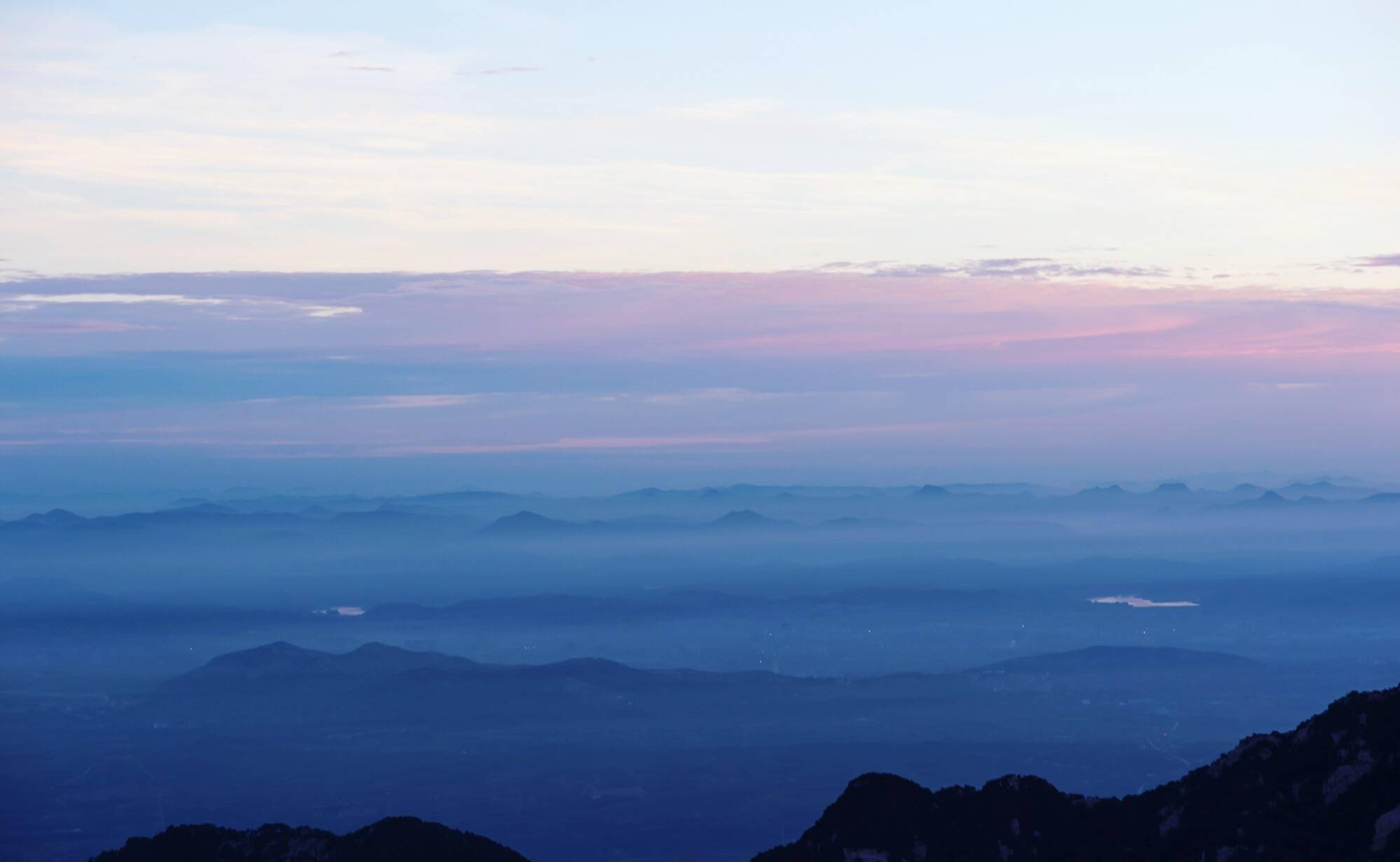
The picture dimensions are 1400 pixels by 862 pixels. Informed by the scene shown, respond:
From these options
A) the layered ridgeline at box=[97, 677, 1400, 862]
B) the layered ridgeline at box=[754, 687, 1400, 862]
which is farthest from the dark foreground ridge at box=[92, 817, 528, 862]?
the layered ridgeline at box=[754, 687, 1400, 862]

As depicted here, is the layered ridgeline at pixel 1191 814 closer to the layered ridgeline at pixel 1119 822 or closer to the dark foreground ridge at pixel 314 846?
the layered ridgeline at pixel 1119 822

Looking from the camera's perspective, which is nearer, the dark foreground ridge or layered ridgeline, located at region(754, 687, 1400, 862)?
layered ridgeline, located at region(754, 687, 1400, 862)

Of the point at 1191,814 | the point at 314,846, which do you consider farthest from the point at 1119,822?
the point at 314,846

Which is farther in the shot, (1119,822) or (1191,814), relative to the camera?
(1119,822)

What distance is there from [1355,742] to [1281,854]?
7.79 meters

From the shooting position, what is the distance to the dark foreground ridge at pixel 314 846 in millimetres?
55875

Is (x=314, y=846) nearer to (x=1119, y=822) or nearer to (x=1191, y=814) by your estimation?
(x=1119, y=822)

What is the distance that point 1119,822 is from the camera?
162 ft

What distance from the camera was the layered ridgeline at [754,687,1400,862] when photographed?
4206 centimetres

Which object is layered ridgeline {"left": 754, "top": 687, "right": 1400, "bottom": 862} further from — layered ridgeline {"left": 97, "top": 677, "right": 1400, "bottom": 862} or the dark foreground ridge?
the dark foreground ridge

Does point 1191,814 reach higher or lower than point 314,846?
higher

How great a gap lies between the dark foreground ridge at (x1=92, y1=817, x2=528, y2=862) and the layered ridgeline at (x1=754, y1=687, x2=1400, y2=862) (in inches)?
→ 582

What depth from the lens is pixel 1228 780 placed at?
4788 cm

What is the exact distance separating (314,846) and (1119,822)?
32.0 m
